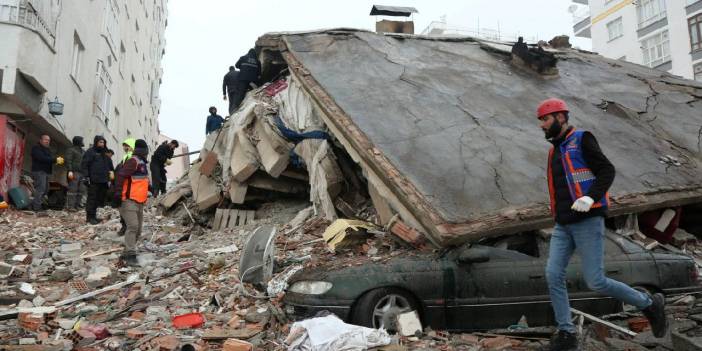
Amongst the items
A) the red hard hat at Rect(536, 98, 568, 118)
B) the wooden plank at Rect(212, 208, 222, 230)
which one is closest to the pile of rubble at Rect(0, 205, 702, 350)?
the wooden plank at Rect(212, 208, 222, 230)

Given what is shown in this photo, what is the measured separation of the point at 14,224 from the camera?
8.57 m

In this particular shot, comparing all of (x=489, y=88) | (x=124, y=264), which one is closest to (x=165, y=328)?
(x=124, y=264)

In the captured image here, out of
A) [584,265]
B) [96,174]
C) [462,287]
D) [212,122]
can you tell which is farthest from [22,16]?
[584,265]

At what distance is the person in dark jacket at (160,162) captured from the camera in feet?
37.5

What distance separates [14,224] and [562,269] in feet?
30.6

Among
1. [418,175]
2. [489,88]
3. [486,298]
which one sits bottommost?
[486,298]

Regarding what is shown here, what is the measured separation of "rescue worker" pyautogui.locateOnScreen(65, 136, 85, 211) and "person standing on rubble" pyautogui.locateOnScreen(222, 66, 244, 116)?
346cm

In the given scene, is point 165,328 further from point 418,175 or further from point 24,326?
point 418,175

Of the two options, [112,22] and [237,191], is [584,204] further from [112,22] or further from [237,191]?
[112,22]

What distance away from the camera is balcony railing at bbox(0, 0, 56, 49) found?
31.1 ft

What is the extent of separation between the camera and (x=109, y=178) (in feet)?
30.8

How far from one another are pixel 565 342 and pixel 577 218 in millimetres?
878

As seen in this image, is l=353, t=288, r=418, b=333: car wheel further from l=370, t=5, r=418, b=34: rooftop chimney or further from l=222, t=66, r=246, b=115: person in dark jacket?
l=370, t=5, r=418, b=34: rooftop chimney

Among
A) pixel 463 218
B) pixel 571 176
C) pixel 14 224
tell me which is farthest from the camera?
pixel 14 224
